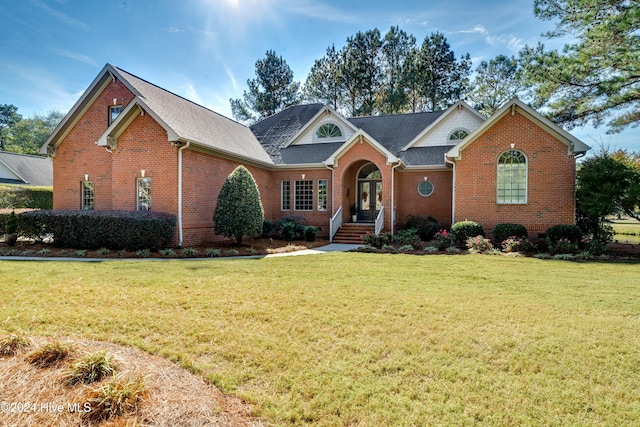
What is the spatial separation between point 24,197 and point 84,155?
1117 centimetres

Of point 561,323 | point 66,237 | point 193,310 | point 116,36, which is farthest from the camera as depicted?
point 116,36

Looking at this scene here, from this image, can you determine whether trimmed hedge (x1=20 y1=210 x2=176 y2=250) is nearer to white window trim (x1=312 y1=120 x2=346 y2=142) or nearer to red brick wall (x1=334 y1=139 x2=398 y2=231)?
red brick wall (x1=334 y1=139 x2=398 y2=231)

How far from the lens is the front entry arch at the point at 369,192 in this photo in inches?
742

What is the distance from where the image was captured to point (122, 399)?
257cm

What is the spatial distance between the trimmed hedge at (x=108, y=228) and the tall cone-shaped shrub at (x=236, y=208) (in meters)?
1.70

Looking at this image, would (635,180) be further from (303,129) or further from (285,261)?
(303,129)

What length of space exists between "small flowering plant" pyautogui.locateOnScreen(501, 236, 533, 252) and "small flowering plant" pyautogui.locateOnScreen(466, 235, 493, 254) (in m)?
0.52

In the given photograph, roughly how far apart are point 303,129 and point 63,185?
1228 centimetres

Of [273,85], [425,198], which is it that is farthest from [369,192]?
[273,85]

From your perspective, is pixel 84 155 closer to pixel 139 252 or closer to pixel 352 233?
pixel 139 252

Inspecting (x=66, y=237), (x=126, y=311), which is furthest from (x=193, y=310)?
(x=66, y=237)

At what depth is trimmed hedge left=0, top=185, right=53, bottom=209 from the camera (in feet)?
70.4

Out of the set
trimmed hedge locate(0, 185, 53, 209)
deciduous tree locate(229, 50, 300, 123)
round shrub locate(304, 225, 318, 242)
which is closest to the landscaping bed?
round shrub locate(304, 225, 318, 242)

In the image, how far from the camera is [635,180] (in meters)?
12.1
